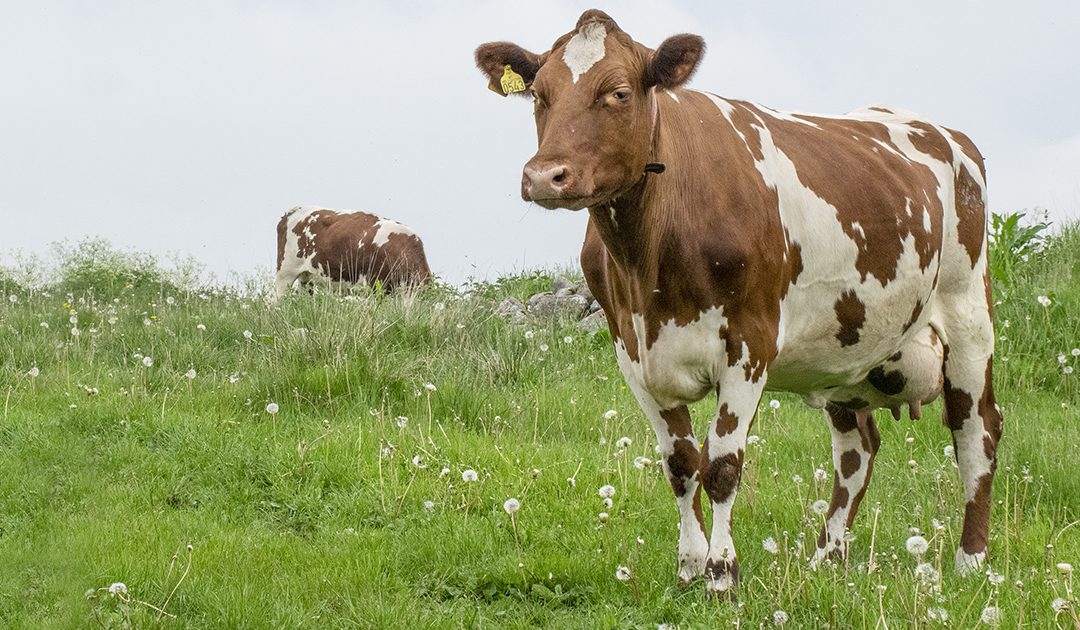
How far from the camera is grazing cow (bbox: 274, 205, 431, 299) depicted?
20953 mm

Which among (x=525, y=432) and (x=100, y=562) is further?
(x=525, y=432)

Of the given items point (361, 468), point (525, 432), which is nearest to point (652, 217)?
point (361, 468)

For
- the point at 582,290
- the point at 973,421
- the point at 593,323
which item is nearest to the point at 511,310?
the point at 593,323

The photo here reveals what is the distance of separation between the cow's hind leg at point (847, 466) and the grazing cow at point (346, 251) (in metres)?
13.4

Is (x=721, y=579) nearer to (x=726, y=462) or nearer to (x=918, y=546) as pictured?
(x=726, y=462)

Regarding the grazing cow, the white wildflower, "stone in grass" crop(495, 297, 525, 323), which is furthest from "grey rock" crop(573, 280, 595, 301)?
the white wildflower

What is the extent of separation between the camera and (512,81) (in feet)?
18.5

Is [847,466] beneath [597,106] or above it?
beneath

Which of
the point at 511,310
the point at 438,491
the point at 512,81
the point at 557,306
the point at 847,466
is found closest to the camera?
the point at 512,81

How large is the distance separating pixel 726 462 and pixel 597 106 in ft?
5.67

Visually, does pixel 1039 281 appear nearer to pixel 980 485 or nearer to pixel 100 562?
pixel 980 485

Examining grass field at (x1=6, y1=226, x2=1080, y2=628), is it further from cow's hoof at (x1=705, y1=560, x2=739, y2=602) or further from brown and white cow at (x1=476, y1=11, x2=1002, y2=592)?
brown and white cow at (x1=476, y1=11, x2=1002, y2=592)

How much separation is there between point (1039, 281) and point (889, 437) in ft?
16.8

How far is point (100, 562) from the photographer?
6242 mm
